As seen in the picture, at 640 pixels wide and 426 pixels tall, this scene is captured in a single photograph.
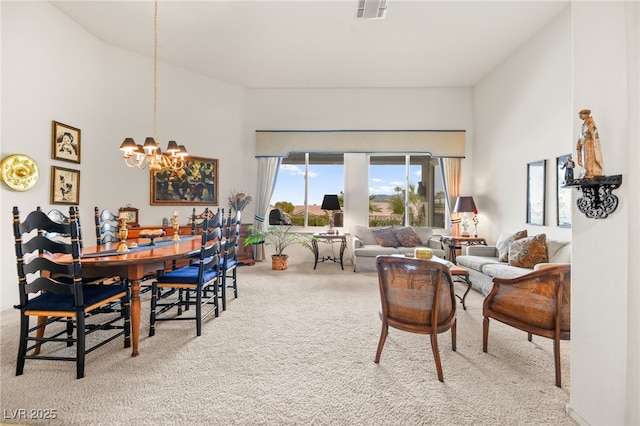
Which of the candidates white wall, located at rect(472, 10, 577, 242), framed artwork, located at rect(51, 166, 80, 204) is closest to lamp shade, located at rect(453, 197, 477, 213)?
white wall, located at rect(472, 10, 577, 242)

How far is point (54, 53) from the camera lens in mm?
4012

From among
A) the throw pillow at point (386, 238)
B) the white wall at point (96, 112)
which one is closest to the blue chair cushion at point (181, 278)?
the white wall at point (96, 112)

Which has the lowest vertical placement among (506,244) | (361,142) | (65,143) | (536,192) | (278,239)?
(278,239)

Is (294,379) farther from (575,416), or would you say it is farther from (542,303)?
(542,303)

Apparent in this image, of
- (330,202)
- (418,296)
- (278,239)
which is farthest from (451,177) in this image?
(418,296)

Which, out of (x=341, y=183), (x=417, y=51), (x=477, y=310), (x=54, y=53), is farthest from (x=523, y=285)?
(x=54, y=53)

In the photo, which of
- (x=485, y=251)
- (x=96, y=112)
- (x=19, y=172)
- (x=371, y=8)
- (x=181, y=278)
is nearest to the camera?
(x=181, y=278)

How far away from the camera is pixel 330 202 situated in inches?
239

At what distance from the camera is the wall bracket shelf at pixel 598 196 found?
1.48m

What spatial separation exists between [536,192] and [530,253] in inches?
48.4

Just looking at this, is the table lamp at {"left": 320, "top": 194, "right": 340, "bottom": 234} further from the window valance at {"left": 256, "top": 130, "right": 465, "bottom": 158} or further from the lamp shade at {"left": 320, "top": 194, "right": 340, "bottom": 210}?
the window valance at {"left": 256, "top": 130, "right": 465, "bottom": 158}

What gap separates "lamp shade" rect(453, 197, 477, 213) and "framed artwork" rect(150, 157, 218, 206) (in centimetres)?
496

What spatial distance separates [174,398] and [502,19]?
5768 mm

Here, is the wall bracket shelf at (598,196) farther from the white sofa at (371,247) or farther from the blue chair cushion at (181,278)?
the white sofa at (371,247)
